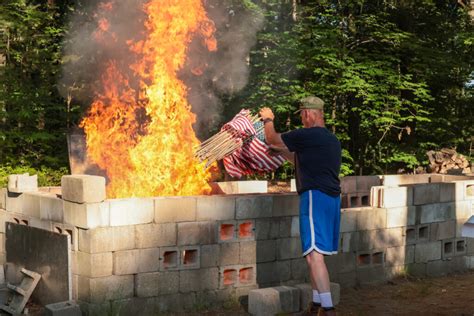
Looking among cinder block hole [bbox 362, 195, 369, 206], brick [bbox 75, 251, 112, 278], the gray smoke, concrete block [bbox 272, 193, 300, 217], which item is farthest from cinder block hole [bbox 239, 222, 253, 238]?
the gray smoke

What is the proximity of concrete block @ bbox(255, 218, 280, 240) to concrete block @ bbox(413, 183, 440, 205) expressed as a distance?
2703 mm

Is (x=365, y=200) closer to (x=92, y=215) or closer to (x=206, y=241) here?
(x=206, y=241)

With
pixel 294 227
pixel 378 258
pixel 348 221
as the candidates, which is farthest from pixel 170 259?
pixel 378 258

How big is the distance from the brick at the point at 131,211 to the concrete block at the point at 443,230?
4.99 m

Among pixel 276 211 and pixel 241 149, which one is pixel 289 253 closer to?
pixel 276 211

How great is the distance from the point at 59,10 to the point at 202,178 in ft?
57.5

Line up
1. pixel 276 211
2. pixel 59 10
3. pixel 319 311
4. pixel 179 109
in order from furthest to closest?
pixel 59 10
pixel 179 109
pixel 276 211
pixel 319 311

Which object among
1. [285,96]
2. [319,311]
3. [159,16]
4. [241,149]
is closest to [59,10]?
[285,96]

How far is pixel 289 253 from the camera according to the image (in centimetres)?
820

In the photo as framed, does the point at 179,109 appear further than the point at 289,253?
Yes

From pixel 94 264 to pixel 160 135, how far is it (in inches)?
115

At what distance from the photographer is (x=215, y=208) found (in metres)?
7.59

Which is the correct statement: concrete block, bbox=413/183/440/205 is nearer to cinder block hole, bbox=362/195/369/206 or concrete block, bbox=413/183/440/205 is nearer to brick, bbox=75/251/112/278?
cinder block hole, bbox=362/195/369/206

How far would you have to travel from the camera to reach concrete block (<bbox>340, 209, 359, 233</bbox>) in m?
8.59
